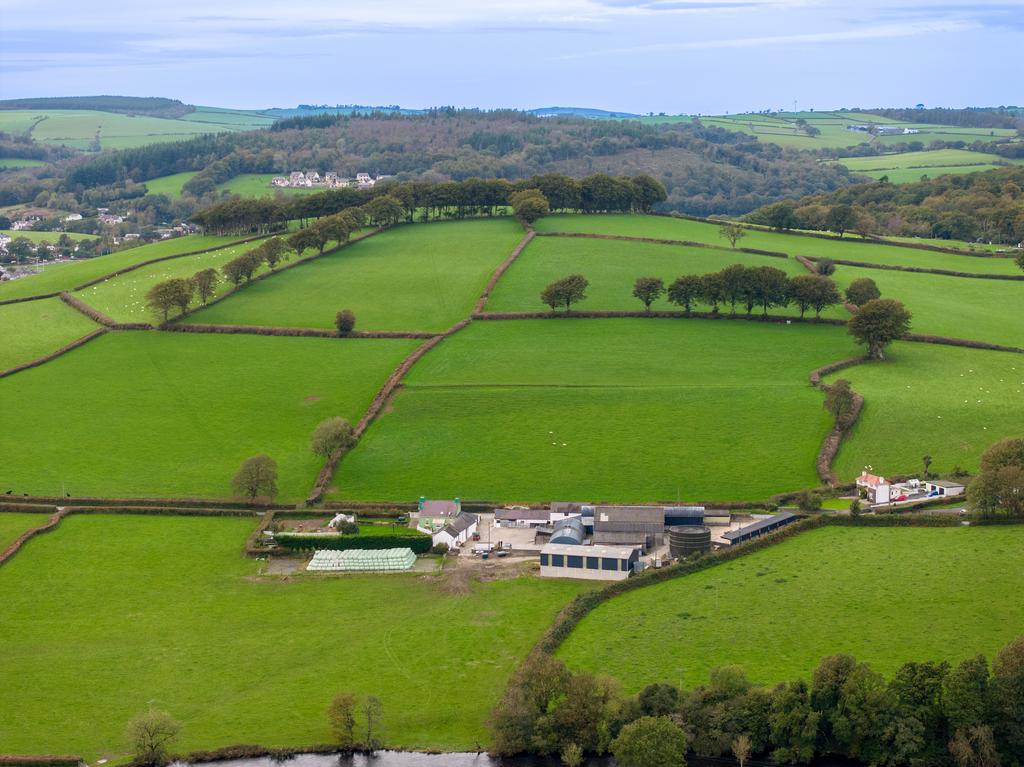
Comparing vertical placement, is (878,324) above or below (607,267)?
below

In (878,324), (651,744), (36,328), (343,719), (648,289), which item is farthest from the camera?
(36,328)

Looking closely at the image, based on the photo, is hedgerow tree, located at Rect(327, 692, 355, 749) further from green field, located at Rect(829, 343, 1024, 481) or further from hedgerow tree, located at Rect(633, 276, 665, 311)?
hedgerow tree, located at Rect(633, 276, 665, 311)

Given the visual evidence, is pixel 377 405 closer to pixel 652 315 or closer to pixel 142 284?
pixel 652 315

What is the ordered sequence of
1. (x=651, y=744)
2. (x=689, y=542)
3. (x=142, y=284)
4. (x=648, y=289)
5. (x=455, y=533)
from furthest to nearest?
(x=142, y=284) → (x=648, y=289) → (x=455, y=533) → (x=689, y=542) → (x=651, y=744)

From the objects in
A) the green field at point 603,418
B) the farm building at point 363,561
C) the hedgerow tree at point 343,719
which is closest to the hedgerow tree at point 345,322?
the green field at point 603,418

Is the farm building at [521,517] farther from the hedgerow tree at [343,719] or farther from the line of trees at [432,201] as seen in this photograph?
the line of trees at [432,201]

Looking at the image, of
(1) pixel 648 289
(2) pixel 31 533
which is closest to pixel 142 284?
(1) pixel 648 289
